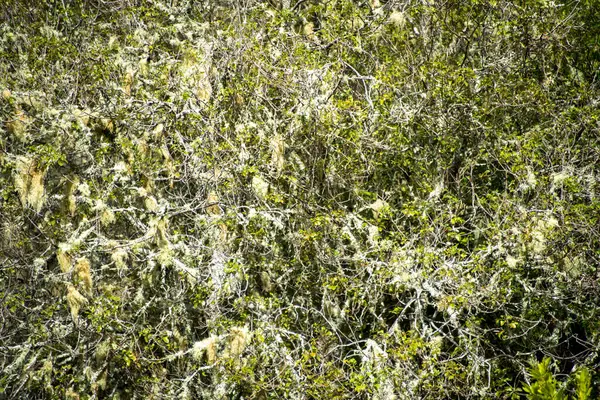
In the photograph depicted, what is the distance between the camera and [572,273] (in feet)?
14.5

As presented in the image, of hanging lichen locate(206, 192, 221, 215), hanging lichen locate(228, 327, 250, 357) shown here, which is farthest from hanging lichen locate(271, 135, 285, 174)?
hanging lichen locate(228, 327, 250, 357)

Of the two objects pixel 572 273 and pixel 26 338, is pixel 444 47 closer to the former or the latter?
Answer: pixel 572 273

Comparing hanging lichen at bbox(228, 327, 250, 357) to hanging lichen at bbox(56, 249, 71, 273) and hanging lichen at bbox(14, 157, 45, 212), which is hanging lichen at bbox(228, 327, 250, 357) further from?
hanging lichen at bbox(14, 157, 45, 212)

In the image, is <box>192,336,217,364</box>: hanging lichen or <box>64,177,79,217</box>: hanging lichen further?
<box>64,177,79,217</box>: hanging lichen

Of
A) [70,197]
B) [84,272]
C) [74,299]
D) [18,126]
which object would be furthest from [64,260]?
[18,126]

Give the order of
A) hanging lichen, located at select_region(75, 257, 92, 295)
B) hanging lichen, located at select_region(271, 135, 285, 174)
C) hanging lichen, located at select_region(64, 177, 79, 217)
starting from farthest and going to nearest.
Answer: hanging lichen, located at select_region(271, 135, 285, 174) < hanging lichen, located at select_region(64, 177, 79, 217) < hanging lichen, located at select_region(75, 257, 92, 295)

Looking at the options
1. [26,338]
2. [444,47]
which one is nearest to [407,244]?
[444,47]

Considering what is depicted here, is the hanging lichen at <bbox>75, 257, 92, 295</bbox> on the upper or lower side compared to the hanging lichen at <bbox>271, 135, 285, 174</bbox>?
lower

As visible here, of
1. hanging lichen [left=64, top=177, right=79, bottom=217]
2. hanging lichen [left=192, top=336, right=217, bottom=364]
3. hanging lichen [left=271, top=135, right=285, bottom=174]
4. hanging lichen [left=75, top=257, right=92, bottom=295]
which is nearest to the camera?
hanging lichen [left=75, top=257, right=92, bottom=295]

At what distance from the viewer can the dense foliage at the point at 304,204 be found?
4465 millimetres

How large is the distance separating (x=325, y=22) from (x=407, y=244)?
6.33 feet

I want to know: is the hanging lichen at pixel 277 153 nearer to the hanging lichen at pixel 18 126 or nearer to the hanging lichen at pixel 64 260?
the hanging lichen at pixel 64 260

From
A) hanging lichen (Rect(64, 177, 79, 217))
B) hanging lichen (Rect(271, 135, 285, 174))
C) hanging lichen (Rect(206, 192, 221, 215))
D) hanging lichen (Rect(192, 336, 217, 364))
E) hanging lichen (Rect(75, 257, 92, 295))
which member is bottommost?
hanging lichen (Rect(192, 336, 217, 364))

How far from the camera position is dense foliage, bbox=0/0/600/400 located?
14.6ft
